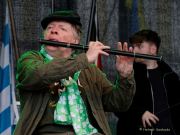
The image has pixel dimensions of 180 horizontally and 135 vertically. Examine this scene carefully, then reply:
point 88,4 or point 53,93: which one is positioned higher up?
point 88,4

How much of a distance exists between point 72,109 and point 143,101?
4.49 ft

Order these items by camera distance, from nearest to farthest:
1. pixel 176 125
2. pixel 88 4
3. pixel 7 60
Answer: pixel 176 125 → pixel 7 60 → pixel 88 4

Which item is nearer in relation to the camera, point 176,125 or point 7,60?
point 176,125

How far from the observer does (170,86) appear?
4.96m

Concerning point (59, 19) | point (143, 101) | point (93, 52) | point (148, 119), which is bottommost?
point (148, 119)

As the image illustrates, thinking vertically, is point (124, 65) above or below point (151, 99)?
above

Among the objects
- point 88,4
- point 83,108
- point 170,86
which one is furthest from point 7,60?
point 83,108

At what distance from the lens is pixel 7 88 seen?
17.6ft

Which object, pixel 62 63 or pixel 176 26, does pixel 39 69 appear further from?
pixel 176 26

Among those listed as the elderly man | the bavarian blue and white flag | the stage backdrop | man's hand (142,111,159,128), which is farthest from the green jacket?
the stage backdrop

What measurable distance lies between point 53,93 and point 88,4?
249 cm

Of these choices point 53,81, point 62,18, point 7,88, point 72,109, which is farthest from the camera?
point 7,88

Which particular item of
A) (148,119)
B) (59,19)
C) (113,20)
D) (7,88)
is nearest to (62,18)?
(59,19)

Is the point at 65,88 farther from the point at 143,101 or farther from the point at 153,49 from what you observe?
the point at 153,49
